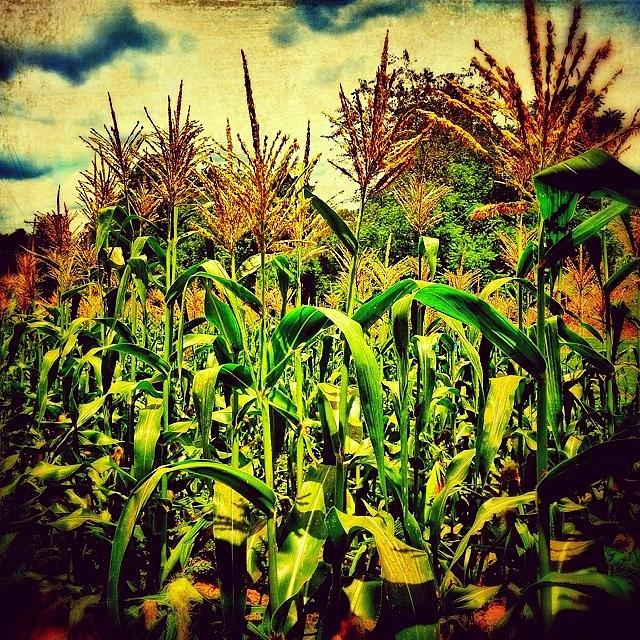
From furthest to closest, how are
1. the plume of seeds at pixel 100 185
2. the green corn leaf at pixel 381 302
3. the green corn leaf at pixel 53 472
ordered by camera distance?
the plume of seeds at pixel 100 185 → the green corn leaf at pixel 53 472 → the green corn leaf at pixel 381 302

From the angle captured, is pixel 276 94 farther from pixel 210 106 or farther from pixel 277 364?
pixel 277 364

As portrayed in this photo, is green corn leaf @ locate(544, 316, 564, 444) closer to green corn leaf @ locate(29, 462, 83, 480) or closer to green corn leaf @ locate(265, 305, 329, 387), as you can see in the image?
green corn leaf @ locate(265, 305, 329, 387)

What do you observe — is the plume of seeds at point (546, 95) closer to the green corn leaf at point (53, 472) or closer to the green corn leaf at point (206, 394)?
the green corn leaf at point (206, 394)

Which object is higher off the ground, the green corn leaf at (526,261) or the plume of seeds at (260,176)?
the plume of seeds at (260,176)

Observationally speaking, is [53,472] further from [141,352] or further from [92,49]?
[92,49]

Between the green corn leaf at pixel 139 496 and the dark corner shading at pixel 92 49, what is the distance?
9.11ft

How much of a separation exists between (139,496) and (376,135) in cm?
106

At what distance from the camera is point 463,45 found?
286 cm

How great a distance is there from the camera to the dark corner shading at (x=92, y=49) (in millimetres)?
2844

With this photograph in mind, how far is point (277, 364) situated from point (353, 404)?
59 cm

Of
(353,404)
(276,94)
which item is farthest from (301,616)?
(276,94)

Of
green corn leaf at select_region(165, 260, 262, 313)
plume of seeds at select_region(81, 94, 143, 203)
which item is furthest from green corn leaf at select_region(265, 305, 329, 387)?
plume of seeds at select_region(81, 94, 143, 203)

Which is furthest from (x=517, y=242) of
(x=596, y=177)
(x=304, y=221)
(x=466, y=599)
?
(x=466, y=599)

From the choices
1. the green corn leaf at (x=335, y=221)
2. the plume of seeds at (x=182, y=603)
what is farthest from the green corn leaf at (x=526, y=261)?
the plume of seeds at (x=182, y=603)
